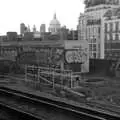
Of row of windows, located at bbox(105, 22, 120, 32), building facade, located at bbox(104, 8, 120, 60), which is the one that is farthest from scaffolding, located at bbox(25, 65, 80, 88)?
row of windows, located at bbox(105, 22, 120, 32)

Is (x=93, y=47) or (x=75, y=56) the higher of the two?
(x=93, y=47)

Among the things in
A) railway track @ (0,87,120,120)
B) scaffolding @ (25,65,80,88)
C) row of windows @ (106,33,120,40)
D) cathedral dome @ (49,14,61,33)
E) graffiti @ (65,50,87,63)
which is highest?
cathedral dome @ (49,14,61,33)

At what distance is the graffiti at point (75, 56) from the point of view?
2642 centimetres

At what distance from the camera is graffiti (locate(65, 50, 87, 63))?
26.4 meters

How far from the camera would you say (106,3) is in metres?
78.8

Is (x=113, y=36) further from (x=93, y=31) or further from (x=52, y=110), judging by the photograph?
(x=52, y=110)

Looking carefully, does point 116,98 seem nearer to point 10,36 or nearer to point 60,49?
point 60,49

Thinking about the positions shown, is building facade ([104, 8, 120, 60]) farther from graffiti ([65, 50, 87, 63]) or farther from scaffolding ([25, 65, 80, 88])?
scaffolding ([25, 65, 80, 88])

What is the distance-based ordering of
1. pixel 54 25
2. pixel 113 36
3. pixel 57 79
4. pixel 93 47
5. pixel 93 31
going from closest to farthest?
1. pixel 57 79
2. pixel 93 47
3. pixel 93 31
4. pixel 113 36
5. pixel 54 25

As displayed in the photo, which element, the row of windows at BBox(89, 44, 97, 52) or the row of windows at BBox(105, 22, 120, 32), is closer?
the row of windows at BBox(89, 44, 97, 52)

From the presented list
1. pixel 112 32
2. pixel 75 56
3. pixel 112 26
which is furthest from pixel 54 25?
pixel 75 56

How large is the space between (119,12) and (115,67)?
4028 centimetres

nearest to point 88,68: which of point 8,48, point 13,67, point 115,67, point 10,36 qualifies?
point 115,67

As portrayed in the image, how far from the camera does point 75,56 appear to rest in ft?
88.8
